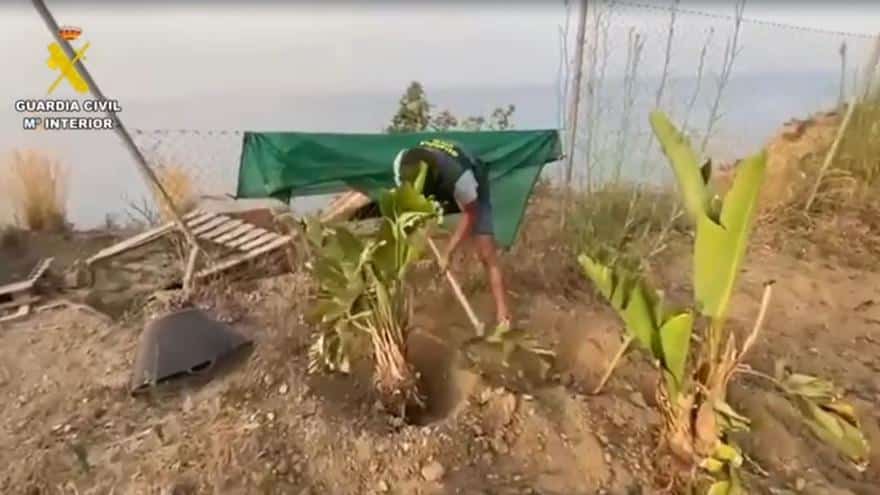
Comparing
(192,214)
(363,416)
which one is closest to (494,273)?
(363,416)

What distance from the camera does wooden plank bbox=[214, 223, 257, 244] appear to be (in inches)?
161

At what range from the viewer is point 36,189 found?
15.7ft

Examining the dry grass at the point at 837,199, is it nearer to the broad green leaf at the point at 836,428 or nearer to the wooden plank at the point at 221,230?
the broad green leaf at the point at 836,428

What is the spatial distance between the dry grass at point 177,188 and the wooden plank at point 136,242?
7cm

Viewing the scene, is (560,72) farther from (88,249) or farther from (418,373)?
(88,249)

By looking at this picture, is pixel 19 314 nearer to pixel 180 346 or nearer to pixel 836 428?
pixel 180 346

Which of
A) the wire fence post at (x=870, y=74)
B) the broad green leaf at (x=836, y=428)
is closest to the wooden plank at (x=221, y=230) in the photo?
the broad green leaf at (x=836, y=428)

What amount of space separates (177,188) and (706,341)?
3038 millimetres

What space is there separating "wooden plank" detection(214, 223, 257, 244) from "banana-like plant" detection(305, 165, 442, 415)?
1.39m

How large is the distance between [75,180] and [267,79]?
4.55 feet

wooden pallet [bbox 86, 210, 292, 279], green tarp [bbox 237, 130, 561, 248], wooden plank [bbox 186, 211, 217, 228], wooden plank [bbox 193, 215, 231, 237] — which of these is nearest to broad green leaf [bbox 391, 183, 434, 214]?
green tarp [bbox 237, 130, 561, 248]

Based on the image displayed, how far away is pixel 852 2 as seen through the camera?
14.4 feet

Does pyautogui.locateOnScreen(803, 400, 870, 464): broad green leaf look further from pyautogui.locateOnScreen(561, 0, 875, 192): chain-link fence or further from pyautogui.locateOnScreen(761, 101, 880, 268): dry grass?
pyautogui.locateOnScreen(761, 101, 880, 268): dry grass

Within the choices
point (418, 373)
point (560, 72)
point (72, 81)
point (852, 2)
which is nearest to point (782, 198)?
point (852, 2)
